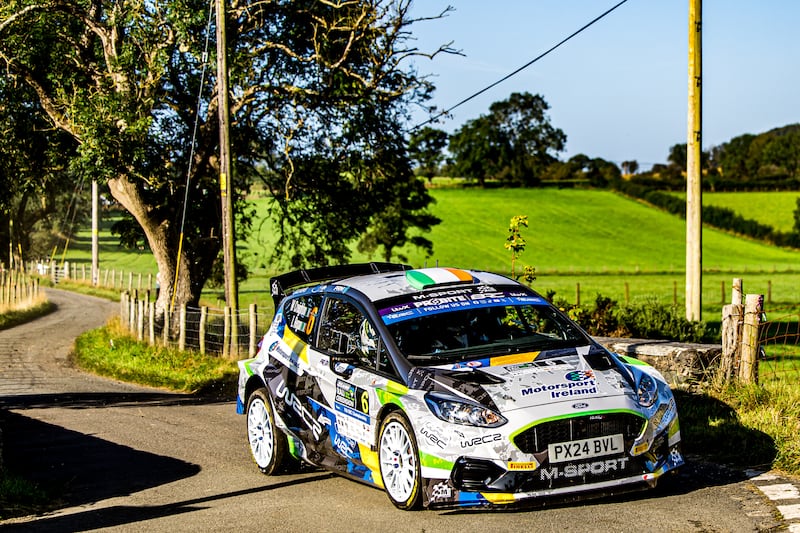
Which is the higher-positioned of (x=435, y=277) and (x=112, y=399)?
(x=435, y=277)

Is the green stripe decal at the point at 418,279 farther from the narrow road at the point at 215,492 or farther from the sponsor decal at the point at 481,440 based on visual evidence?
the sponsor decal at the point at 481,440

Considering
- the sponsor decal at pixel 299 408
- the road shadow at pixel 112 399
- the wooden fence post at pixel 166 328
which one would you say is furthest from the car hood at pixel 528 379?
the wooden fence post at pixel 166 328

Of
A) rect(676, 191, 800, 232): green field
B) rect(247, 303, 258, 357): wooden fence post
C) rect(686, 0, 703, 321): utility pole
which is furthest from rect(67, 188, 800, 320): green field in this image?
rect(686, 0, 703, 321): utility pole

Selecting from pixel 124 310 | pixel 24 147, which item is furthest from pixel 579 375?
pixel 24 147

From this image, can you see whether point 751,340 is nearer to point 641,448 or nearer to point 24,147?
point 641,448

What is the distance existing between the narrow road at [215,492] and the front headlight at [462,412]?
74 centimetres

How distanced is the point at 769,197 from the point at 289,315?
98899 mm

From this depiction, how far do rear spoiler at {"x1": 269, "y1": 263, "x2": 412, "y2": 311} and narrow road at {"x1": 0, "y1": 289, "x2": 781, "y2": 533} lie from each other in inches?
72.5

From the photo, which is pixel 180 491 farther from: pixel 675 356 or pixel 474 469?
pixel 675 356

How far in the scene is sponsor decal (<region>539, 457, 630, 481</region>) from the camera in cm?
730

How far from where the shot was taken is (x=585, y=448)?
7.36 metres

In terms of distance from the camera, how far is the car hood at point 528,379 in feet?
24.6

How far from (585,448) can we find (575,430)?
0.48 feet

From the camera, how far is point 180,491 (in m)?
9.25
